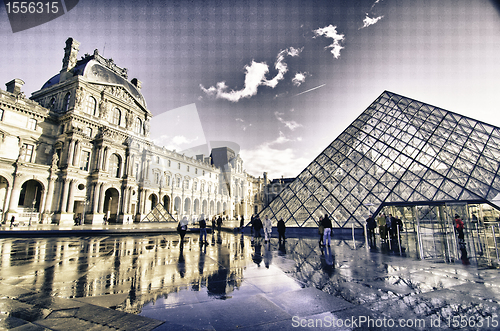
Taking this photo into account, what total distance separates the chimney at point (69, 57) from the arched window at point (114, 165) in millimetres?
12683

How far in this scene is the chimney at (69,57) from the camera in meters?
30.4

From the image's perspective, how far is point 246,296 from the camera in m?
3.12

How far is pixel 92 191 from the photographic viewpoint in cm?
2686

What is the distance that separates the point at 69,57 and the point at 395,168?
4119 cm

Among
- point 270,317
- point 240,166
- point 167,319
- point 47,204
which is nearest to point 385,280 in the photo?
point 270,317

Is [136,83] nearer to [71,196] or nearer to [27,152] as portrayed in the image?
[27,152]

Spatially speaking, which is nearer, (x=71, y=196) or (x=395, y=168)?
(x=395, y=168)

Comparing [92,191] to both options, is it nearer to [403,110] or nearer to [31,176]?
[31,176]

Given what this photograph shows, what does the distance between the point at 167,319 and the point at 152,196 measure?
3956 centimetres

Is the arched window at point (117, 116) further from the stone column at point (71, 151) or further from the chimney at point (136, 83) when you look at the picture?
the chimney at point (136, 83)

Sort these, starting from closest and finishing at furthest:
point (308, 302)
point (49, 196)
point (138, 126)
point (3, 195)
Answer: point (308, 302) → point (3, 195) → point (49, 196) → point (138, 126)

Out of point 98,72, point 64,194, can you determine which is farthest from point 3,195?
point 98,72

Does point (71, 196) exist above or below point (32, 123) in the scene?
below

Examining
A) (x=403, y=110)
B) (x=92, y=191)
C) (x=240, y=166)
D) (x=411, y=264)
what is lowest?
(x=411, y=264)
